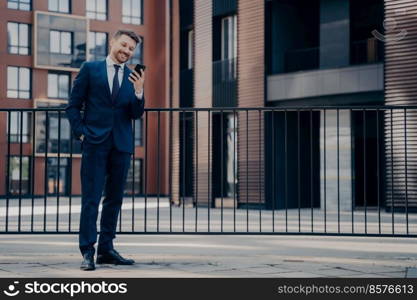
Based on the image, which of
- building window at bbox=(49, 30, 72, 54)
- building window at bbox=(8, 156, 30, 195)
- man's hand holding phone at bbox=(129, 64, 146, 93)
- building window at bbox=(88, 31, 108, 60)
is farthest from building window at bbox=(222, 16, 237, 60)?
building window at bbox=(88, 31, 108, 60)

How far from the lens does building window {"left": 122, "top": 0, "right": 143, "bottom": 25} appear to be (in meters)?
47.9

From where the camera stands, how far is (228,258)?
7309 mm

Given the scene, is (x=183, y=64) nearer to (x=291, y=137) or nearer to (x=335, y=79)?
(x=291, y=137)

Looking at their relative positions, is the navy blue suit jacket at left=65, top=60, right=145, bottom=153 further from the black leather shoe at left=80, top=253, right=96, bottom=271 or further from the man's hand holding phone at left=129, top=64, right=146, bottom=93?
the black leather shoe at left=80, top=253, right=96, bottom=271

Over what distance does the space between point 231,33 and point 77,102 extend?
1890 centimetres

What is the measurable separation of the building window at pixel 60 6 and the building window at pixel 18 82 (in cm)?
403

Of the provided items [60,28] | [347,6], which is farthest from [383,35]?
[60,28]

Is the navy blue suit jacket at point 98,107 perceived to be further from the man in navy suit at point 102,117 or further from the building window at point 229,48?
the building window at point 229,48

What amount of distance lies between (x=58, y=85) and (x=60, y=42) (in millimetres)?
2574

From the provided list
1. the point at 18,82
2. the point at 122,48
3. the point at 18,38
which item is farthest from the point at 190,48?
the point at 122,48

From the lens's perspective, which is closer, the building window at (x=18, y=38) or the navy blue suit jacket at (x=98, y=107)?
the navy blue suit jacket at (x=98, y=107)

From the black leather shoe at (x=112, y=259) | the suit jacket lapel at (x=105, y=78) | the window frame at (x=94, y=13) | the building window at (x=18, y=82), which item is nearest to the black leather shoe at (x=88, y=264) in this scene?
the black leather shoe at (x=112, y=259)

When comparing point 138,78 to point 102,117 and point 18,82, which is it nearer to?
point 102,117

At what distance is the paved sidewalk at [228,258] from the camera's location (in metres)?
6.34
